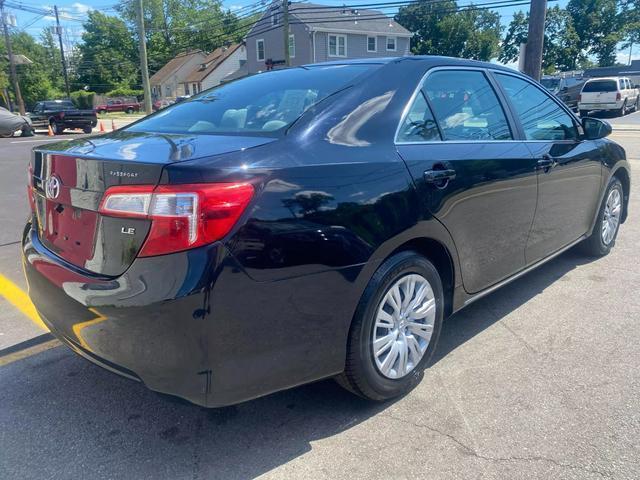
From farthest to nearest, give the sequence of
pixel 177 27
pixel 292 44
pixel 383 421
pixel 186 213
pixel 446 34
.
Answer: pixel 177 27 → pixel 446 34 → pixel 292 44 → pixel 383 421 → pixel 186 213

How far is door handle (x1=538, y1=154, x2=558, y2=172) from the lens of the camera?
3.58 m

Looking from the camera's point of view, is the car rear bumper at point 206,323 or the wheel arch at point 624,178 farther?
the wheel arch at point 624,178

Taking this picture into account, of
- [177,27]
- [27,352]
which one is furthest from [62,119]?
[177,27]

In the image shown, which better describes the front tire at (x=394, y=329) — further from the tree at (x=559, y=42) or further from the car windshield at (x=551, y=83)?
the tree at (x=559, y=42)

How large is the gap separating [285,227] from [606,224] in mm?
3975

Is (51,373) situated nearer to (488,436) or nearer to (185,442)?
(185,442)

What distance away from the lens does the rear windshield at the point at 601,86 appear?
2556cm

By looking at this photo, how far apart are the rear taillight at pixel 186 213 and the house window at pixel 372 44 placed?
41830 millimetres

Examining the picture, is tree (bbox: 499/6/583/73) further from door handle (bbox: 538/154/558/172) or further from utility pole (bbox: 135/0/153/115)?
door handle (bbox: 538/154/558/172)

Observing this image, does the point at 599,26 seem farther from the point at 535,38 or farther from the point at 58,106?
the point at 535,38

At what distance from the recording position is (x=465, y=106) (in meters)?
3.20

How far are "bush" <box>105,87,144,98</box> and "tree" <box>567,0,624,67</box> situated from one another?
57.8 meters

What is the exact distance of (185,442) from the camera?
2.46 meters

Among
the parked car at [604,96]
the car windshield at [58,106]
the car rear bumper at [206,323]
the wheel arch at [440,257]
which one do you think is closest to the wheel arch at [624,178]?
the wheel arch at [440,257]
